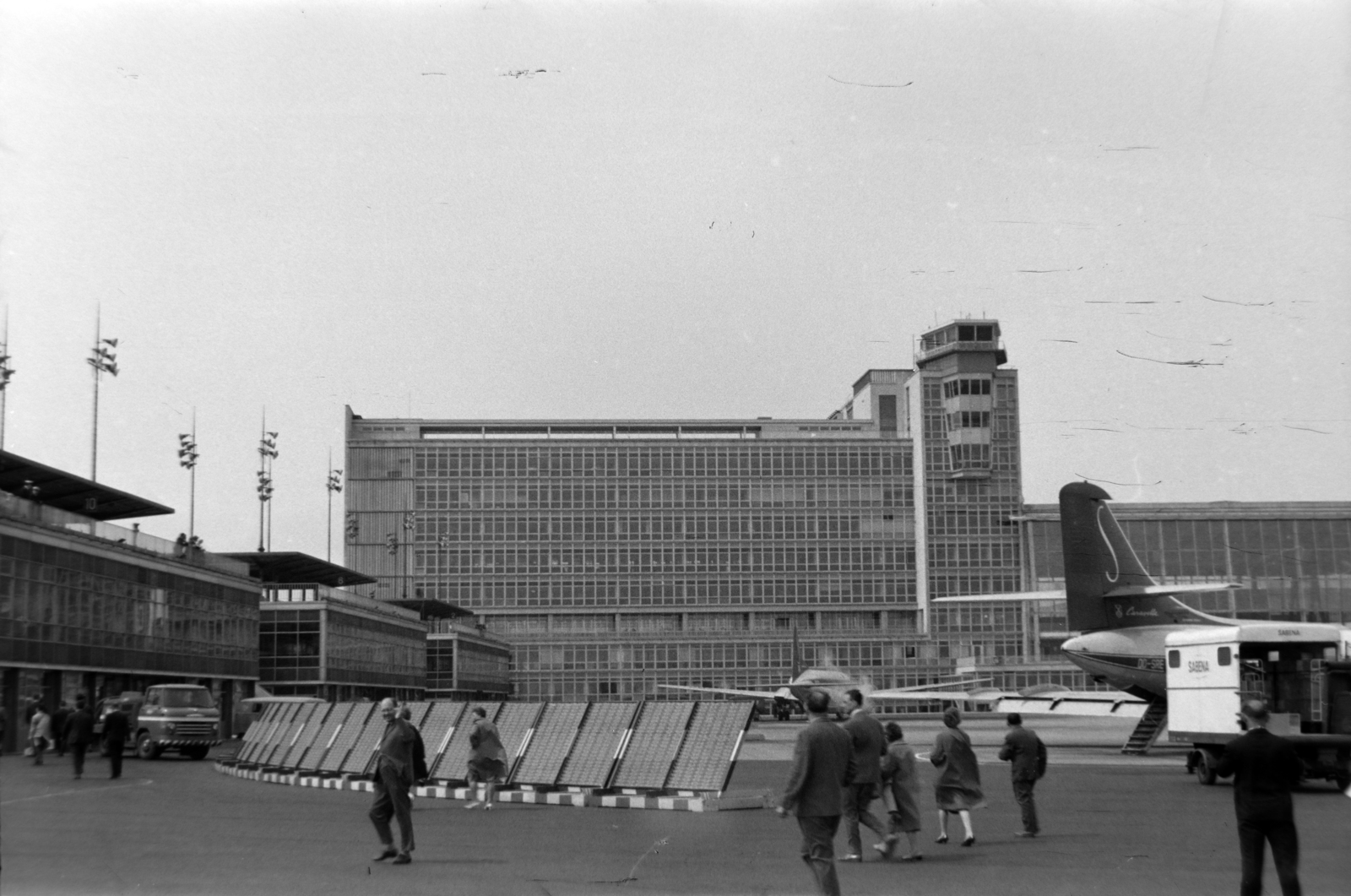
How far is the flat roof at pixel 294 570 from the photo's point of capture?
7868cm

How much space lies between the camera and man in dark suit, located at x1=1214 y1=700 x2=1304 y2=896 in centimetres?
1136

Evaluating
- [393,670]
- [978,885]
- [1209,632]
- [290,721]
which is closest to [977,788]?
[978,885]

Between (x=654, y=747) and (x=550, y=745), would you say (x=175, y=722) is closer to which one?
(x=550, y=745)

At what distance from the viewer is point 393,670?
9556 cm

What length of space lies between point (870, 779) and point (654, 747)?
28.2 feet

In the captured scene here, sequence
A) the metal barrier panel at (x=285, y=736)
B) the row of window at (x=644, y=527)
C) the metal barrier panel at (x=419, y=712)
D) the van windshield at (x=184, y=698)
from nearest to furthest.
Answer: the metal barrier panel at (x=419, y=712)
the metal barrier panel at (x=285, y=736)
the van windshield at (x=184, y=698)
the row of window at (x=644, y=527)

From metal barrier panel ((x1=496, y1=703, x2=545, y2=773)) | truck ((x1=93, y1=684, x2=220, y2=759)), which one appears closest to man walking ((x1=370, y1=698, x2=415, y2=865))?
metal barrier panel ((x1=496, y1=703, x2=545, y2=773))

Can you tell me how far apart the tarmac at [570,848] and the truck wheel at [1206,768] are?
1218 mm

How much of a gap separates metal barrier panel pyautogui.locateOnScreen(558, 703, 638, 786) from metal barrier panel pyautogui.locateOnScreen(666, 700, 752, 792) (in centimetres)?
149

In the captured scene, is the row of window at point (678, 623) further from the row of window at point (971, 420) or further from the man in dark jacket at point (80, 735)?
the man in dark jacket at point (80, 735)

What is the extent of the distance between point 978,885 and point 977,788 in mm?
4388

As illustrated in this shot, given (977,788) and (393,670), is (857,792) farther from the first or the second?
(393,670)

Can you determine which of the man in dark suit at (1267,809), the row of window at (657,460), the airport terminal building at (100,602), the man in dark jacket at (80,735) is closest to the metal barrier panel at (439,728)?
Result: the man in dark jacket at (80,735)

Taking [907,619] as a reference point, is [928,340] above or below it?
above
